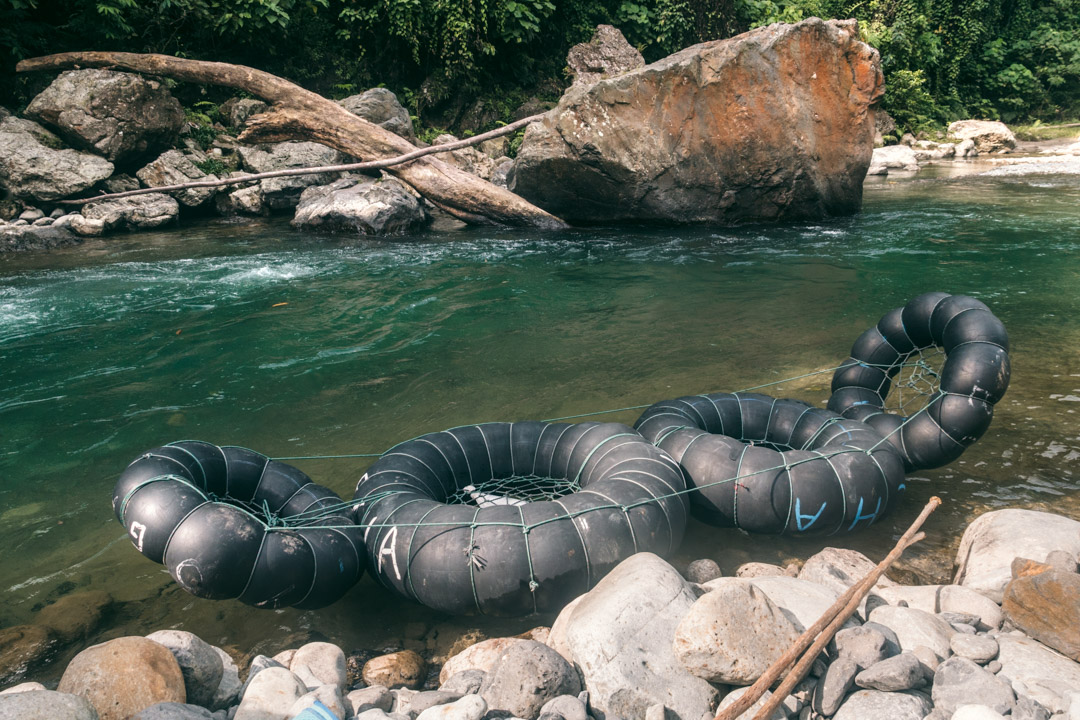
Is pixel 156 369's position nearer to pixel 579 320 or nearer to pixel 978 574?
pixel 579 320

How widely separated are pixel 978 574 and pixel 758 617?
1.64m

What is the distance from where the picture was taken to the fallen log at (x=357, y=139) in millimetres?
14241

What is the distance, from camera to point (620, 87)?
1258 cm

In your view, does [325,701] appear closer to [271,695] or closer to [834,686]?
[271,695]

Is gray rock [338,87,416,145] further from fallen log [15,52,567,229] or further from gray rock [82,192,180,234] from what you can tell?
gray rock [82,192,180,234]

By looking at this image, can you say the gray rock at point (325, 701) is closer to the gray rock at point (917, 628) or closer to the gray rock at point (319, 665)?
the gray rock at point (319, 665)

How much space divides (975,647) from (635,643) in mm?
1629

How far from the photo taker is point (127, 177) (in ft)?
49.3

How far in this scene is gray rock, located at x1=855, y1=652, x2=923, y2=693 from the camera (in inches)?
121

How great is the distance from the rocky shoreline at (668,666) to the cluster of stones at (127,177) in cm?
1164

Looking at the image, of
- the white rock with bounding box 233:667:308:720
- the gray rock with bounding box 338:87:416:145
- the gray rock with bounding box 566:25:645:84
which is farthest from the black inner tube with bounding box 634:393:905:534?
the gray rock with bounding box 566:25:645:84

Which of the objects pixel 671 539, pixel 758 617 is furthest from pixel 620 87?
pixel 758 617

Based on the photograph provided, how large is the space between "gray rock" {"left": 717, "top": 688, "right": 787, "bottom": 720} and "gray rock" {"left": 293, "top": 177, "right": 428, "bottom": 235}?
1245 centimetres

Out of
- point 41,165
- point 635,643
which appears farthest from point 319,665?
point 41,165
